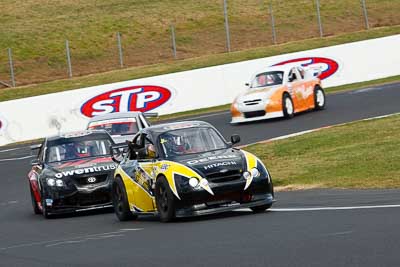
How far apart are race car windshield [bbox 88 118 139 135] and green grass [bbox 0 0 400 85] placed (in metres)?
23.0

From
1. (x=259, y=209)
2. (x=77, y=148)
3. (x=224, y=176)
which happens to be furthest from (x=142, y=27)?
(x=224, y=176)

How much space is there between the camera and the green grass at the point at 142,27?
167 feet

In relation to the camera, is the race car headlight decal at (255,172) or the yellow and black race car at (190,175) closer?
the yellow and black race car at (190,175)

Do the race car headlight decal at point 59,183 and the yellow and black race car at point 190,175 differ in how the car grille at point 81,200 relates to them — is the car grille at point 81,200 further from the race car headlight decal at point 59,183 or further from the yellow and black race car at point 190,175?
the yellow and black race car at point 190,175

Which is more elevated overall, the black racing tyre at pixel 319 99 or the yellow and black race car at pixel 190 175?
the black racing tyre at pixel 319 99

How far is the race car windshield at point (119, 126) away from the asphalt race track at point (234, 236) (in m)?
5.00

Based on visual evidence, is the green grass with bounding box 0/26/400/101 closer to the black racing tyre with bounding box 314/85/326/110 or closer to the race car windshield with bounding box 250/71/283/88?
the race car windshield with bounding box 250/71/283/88

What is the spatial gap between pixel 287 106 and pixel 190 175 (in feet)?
58.4

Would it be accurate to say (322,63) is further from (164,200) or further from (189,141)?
(164,200)

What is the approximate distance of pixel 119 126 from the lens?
24.8 m

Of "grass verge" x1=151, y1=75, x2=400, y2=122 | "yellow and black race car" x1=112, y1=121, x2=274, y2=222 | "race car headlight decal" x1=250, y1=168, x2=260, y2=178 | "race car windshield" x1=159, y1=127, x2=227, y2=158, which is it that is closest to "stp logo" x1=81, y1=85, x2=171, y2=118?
"grass verge" x1=151, y1=75, x2=400, y2=122

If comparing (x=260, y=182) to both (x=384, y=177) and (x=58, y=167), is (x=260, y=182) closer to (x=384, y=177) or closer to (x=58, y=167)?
(x=384, y=177)

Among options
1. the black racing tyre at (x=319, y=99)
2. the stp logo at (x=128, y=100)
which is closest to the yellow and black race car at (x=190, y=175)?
the black racing tyre at (x=319, y=99)

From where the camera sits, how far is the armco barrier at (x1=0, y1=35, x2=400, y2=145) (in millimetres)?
35812
